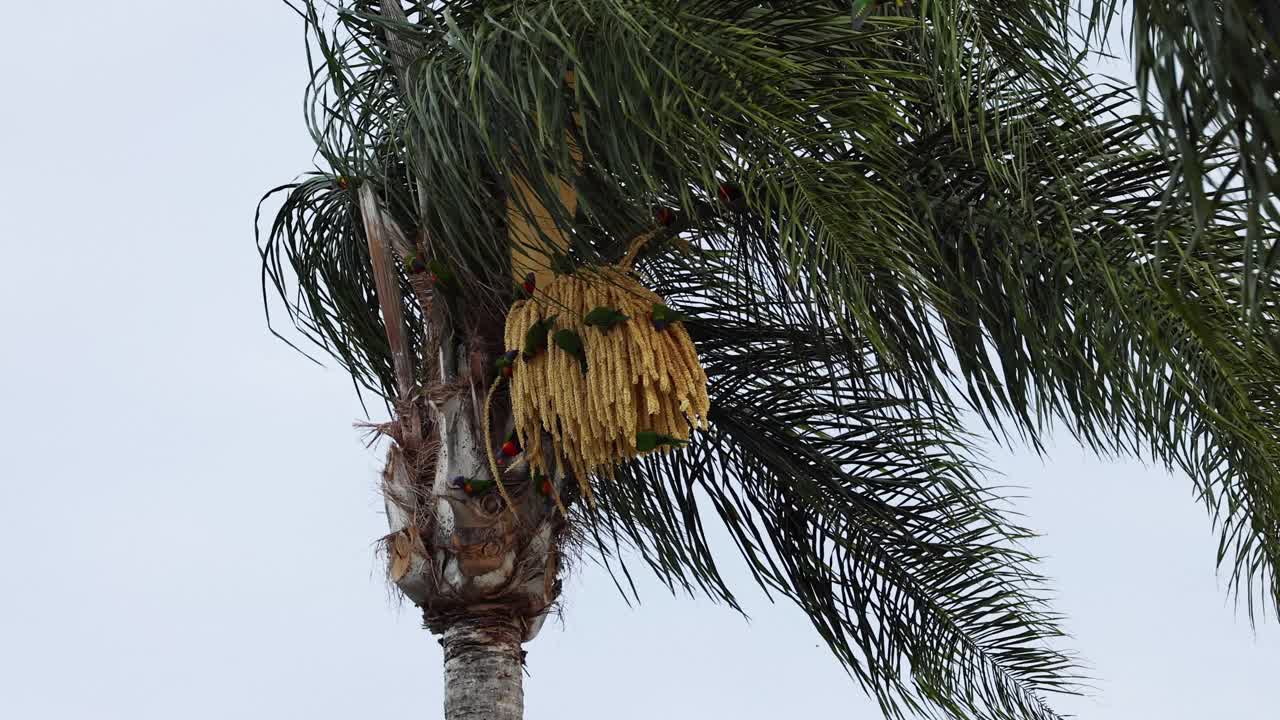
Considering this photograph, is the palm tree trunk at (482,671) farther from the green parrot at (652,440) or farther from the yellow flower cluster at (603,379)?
the green parrot at (652,440)

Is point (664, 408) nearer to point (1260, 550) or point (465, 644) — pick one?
point (465, 644)

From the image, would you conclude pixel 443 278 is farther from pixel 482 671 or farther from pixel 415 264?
pixel 482 671

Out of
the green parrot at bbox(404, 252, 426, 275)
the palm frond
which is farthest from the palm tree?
the palm frond

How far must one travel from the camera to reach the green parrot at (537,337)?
16.5 ft

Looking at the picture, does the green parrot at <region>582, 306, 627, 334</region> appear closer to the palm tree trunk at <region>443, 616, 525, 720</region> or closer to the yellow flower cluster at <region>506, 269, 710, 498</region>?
the yellow flower cluster at <region>506, 269, 710, 498</region>

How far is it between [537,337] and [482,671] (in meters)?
1.08

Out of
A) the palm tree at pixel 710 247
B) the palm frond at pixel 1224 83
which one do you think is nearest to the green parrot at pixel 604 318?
the palm tree at pixel 710 247

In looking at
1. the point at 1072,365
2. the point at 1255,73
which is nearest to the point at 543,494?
the point at 1072,365

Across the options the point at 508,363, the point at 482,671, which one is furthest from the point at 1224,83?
the point at 482,671

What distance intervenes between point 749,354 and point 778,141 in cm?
159

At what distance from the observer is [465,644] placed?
5.21 meters

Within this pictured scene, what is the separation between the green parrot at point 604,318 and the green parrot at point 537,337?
0.15 m

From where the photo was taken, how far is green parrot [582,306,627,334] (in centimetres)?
493

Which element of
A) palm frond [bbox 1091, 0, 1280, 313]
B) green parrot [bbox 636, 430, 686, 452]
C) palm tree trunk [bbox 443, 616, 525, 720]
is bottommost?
palm frond [bbox 1091, 0, 1280, 313]
